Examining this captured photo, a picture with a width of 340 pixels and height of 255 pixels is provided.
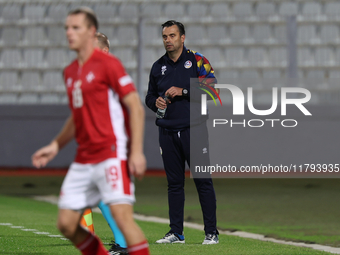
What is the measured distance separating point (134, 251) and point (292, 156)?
1381 cm

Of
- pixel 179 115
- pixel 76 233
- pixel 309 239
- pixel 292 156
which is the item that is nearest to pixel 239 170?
pixel 292 156

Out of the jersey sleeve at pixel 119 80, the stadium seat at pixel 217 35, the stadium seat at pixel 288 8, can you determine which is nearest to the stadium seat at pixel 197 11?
the stadium seat at pixel 217 35

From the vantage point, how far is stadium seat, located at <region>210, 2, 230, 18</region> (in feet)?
61.2

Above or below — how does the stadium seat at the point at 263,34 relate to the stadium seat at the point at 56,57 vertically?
above

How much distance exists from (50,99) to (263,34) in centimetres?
651

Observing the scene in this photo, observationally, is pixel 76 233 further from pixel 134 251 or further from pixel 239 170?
pixel 239 170

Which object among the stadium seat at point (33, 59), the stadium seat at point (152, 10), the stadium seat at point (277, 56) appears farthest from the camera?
the stadium seat at point (33, 59)

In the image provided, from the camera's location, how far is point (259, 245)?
22.6ft

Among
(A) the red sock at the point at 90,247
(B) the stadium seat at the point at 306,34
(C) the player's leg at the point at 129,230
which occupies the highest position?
(B) the stadium seat at the point at 306,34

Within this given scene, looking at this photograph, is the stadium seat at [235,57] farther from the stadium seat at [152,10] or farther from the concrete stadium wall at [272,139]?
the stadium seat at [152,10]

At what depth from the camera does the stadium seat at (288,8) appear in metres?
18.4

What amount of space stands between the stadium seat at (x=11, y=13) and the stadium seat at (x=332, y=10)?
923 cm

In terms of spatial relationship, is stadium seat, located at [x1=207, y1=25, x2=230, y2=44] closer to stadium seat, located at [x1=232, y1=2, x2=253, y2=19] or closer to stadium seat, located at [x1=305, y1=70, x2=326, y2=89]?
stadium seat, located at [x1=232, y1=2, x2=253, y2=19]

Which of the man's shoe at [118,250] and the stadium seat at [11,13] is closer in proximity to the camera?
the man's shoe at [118,250]
